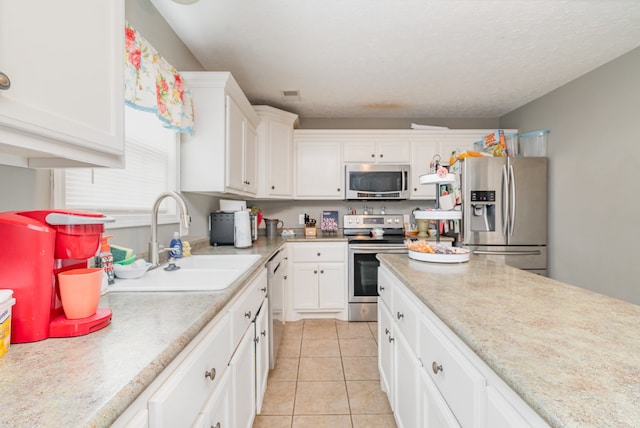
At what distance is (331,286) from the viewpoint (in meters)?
3.17

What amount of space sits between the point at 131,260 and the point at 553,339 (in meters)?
1.48

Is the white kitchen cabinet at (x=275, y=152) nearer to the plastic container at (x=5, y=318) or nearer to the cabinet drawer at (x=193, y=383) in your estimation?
the cabinet drawer at (x=193, y=383)

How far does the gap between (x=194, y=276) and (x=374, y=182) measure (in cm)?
244

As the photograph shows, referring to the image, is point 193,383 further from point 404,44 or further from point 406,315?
point 404,44

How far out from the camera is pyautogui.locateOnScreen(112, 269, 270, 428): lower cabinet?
0.61 metres

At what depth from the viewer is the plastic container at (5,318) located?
583 mm

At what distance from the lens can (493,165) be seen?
2.91 metres

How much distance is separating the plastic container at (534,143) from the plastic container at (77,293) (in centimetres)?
377

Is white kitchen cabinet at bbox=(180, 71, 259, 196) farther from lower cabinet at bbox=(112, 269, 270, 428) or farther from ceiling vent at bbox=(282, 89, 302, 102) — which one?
ceiling vent at bbox=(282, 89, 302, 102)

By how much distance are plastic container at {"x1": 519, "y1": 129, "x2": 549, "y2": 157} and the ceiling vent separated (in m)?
2.47

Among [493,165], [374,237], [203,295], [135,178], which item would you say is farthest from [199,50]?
[493,165]

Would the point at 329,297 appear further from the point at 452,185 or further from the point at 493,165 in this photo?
the point at 493,165

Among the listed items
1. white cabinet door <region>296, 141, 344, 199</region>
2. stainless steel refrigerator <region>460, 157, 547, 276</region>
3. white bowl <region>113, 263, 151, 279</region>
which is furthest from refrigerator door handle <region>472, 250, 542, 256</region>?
white bowl <region>113, 263, 151, 279</region>

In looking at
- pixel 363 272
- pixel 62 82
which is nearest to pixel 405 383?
pixel 62 82
